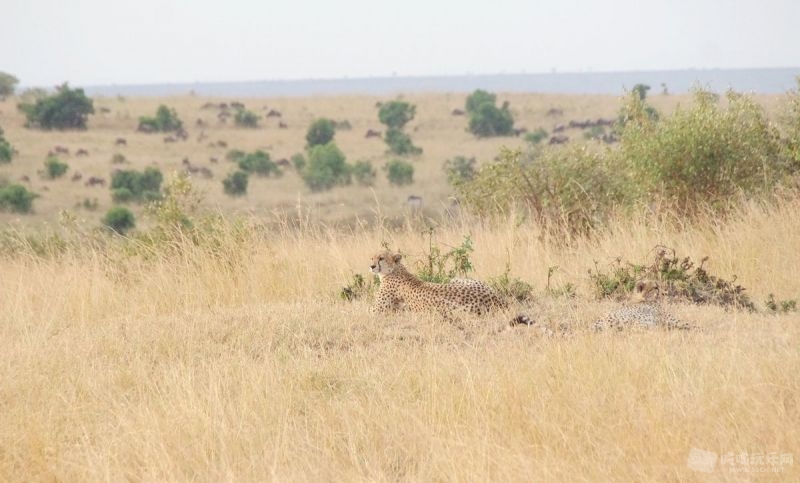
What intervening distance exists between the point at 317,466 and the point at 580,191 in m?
7.87

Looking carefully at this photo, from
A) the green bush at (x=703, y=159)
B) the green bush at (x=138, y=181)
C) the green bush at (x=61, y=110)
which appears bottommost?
the green bush at (x=138, y=181)

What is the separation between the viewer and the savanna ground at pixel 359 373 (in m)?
4.61

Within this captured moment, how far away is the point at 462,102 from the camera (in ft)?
212

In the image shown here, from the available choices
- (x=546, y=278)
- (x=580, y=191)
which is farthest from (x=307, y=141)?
(x=546, y=278)

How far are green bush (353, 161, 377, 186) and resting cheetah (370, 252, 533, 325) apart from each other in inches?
1045

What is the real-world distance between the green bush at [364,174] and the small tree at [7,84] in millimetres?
29900

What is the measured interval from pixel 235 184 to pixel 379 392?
2642 cm

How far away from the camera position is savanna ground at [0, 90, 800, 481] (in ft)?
15.1

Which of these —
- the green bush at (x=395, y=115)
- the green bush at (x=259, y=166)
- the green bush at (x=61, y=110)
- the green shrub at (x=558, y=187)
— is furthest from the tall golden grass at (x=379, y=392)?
the green bush at (x=395, y=115)

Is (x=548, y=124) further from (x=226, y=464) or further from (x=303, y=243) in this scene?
(x=226, y=464)

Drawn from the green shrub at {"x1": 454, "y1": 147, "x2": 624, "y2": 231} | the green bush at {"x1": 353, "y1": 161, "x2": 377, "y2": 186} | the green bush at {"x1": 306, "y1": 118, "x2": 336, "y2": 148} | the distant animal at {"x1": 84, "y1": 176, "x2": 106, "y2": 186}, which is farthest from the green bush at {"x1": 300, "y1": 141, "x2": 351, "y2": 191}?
the green shrub at {"x1": 454, "y1": 147, "x2": 624, "y2": 231}

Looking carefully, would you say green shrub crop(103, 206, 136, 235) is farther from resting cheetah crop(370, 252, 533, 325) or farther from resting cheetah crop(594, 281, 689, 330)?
resting cheetah crop(594, 281, 689, 330)

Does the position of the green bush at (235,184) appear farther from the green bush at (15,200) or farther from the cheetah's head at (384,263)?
the cheetah's head at (384,263)

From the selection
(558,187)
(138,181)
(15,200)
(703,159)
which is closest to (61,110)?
(138,181)
